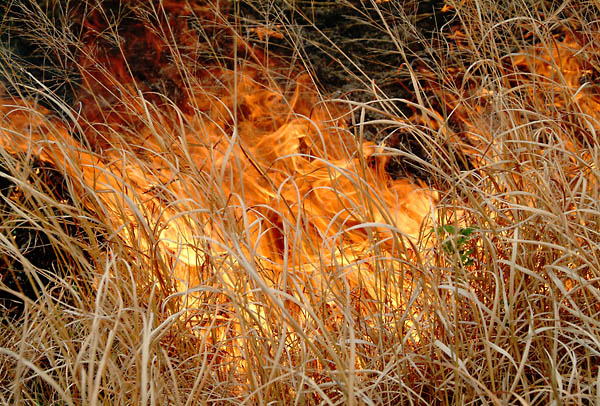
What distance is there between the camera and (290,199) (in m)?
2.12

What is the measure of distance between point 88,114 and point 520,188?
1.74 m

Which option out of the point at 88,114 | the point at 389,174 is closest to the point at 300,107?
the point at 389,174

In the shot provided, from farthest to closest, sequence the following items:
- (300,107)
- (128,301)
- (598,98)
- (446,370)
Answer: (300,107)
(598,98)
(128,301)
(446,370)

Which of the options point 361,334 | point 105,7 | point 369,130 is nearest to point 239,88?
point 369,130

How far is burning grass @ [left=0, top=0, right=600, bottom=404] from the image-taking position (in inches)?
42.1

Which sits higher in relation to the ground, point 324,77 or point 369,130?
point 324,77

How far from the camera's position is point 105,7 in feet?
7.99

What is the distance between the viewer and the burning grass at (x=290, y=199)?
1.07m

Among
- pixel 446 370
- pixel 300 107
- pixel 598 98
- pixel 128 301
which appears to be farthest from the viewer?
pixel 300 107

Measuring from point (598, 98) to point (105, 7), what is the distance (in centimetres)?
206

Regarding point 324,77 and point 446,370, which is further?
point 324,77

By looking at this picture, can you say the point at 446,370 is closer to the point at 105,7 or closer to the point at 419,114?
the point at 419,114

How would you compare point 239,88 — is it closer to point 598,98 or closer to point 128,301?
point 128,301

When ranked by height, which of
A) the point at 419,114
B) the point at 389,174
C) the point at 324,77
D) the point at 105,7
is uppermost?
the point at 105,7
